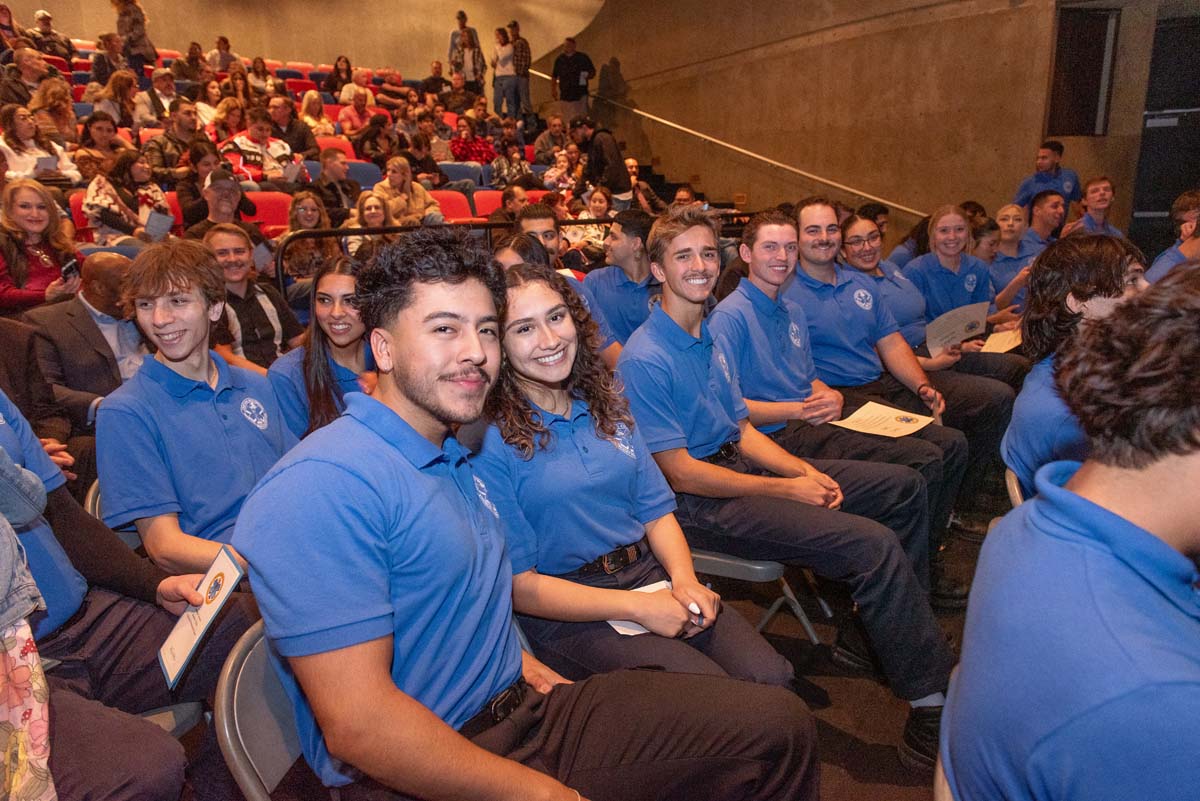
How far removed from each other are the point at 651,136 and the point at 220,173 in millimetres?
8356

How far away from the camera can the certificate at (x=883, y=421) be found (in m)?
3.20

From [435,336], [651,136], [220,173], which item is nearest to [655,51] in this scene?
[651,136]

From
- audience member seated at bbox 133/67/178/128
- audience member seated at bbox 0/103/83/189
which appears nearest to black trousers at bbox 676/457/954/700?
audience member seated at bbox 0/103/83/189

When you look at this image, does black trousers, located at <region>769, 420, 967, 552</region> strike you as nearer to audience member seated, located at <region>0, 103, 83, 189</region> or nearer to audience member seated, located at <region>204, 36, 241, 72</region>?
audience member seated, located at <region>0, 103, 83, 189</region>

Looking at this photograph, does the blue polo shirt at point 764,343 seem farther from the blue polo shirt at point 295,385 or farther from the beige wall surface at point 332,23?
the beige wall surface at point 332,23

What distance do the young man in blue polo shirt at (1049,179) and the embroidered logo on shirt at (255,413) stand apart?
7.33 m

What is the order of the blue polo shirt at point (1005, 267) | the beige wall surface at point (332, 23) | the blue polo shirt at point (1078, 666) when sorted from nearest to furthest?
1. the blue polo shirt at point (1078, 666)
2. the blue polo shirt at point (1005, 267)
3. the beige wall surface at point (332, 23)

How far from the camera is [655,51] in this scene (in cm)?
1241

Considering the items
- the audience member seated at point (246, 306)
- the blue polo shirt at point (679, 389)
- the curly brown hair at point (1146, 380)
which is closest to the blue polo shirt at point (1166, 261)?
the blue polo shirt at point (679, 389)

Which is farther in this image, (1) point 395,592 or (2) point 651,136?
(2) point 651,136

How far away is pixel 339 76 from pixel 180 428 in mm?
10419

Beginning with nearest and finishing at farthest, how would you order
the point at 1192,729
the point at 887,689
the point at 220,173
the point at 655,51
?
the point at 1192,729 → the point at 887,689 → the point at 220,173 → the point at 655,51

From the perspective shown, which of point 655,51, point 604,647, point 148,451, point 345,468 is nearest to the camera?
point 345,468

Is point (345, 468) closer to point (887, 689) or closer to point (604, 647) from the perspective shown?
point (604, 647)
